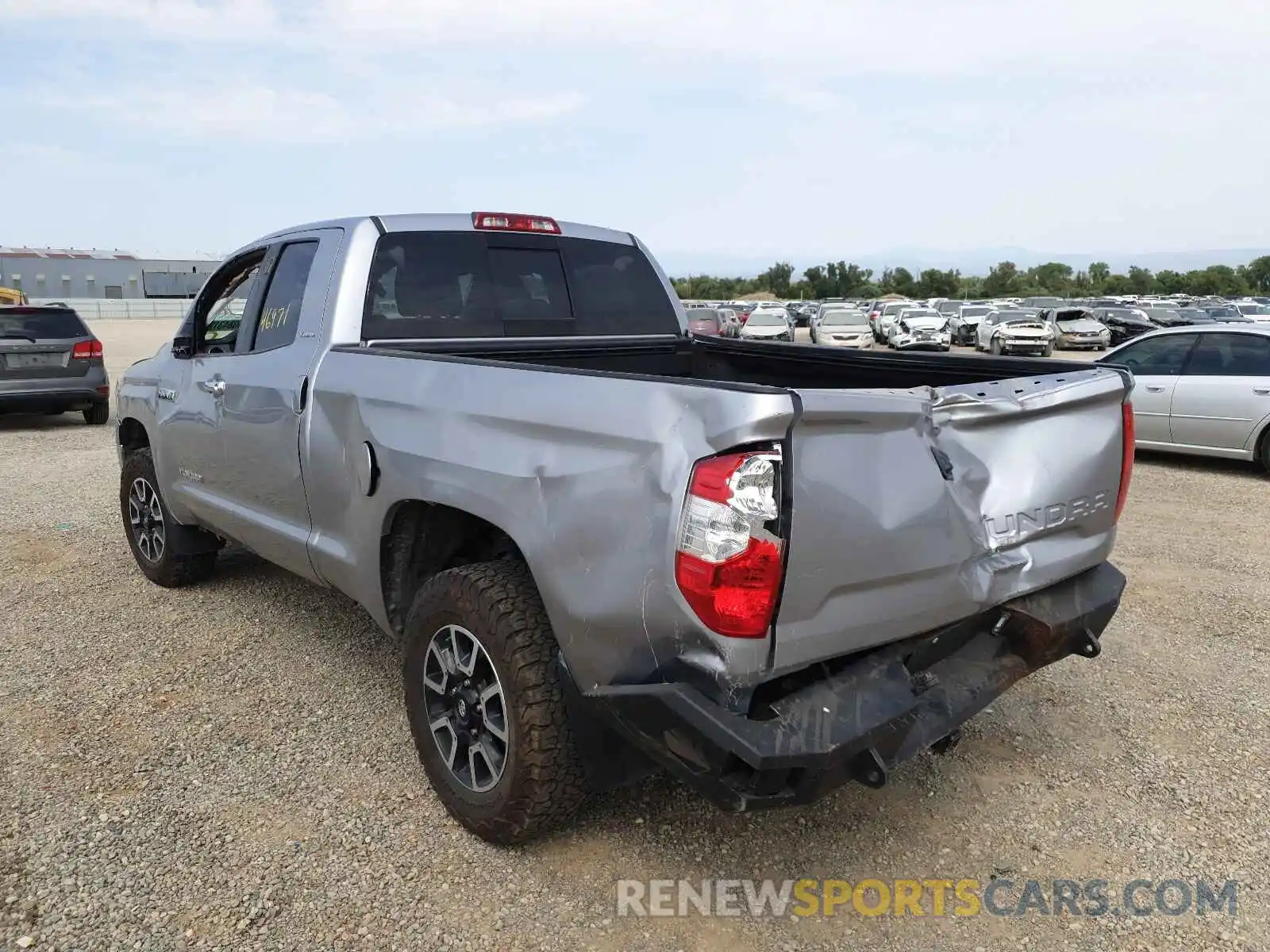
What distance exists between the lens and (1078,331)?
98.0 ft

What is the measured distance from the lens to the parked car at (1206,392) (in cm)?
905

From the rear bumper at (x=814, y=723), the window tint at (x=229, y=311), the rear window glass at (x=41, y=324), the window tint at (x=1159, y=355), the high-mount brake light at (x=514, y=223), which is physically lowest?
the rear bumper at (x=814, y=723)

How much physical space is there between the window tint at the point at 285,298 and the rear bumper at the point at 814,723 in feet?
7.60

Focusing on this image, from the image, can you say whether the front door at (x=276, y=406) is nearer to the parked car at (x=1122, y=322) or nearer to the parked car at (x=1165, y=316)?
the parked car at (x=1122, y=322)

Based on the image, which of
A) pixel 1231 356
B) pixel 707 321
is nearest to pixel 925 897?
pixel 1231 356

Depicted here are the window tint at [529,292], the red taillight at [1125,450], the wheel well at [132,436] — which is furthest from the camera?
the wheel well at [132,436]

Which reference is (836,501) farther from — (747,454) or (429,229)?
(429,229)

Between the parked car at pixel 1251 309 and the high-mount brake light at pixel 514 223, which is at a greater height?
the high-mount brake light at pixel 514 223

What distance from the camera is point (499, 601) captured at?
274 cm

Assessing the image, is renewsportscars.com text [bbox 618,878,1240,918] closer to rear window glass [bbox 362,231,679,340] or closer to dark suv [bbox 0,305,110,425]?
rear window glass [bbox 362,231,679,340]

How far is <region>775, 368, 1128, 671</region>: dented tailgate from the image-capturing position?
7.27ft

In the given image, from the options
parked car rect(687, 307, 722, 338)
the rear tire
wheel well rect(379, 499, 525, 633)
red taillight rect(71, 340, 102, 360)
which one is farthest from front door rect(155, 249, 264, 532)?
parked car rect(687, 307, 722, 338)

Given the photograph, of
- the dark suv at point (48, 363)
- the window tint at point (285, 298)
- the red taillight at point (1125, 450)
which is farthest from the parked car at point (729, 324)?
the red taillight at point (1125, 450)

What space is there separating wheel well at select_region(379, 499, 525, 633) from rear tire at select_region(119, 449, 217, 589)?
230cm
